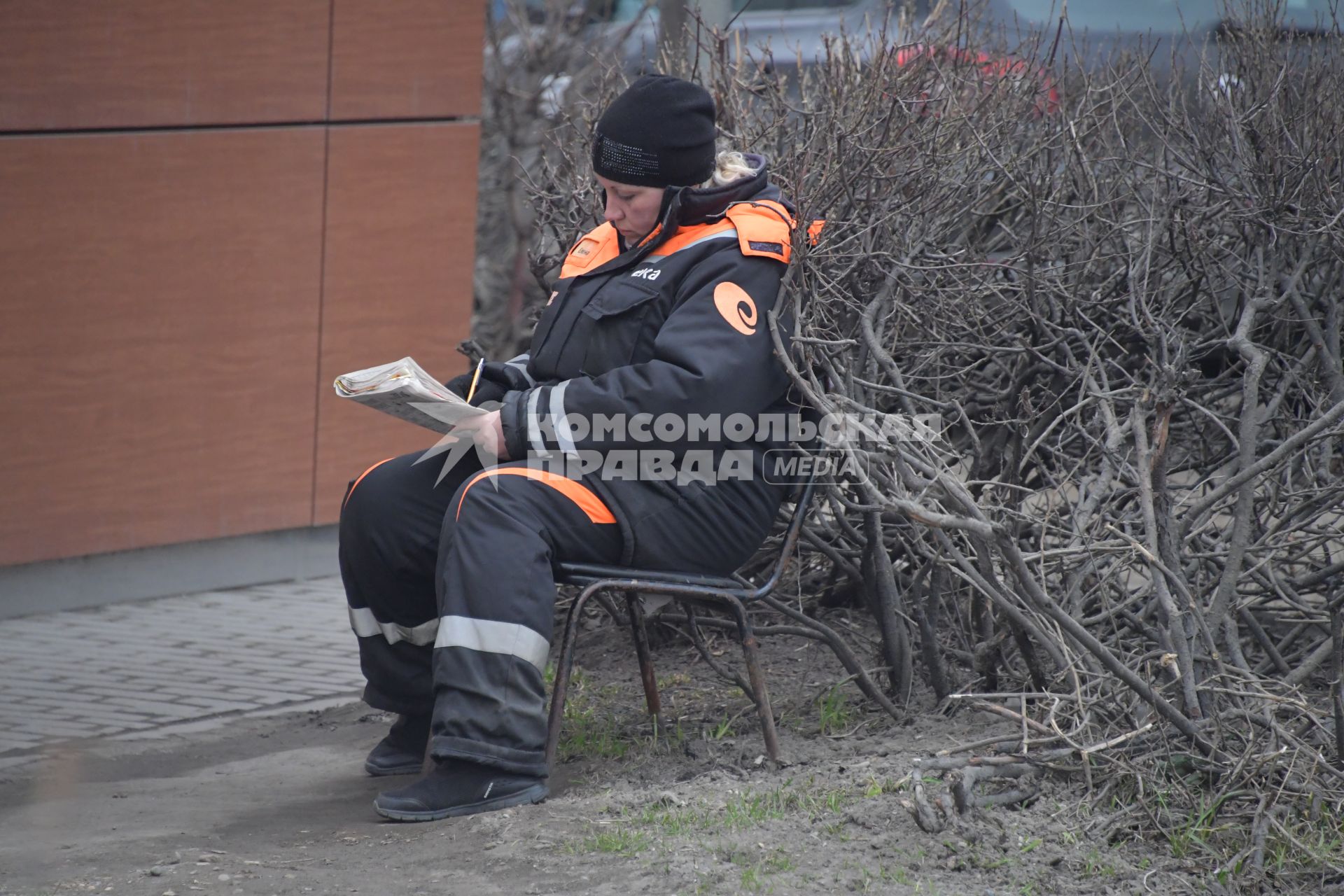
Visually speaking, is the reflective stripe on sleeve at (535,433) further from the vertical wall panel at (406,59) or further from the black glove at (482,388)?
the vertical wall panel at (406,59)

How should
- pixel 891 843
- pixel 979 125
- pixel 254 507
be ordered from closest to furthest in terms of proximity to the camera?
pixel 891 843 < pixel 979 125 < pixel 254 507

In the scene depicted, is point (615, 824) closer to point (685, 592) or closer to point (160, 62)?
point (685, 592)

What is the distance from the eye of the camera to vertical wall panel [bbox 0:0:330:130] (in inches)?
197

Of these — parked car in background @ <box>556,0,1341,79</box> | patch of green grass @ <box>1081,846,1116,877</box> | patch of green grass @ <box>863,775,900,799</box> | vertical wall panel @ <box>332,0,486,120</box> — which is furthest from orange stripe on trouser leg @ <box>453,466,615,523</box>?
vertical wall panel @ <box>332,0,486,120</box>

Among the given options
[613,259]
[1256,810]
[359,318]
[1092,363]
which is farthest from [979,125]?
[359,318]

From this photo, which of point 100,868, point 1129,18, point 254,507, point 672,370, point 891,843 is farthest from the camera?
point 1129,18

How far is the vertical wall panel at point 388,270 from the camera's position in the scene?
589 cm

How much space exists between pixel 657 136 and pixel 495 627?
3.71 ft

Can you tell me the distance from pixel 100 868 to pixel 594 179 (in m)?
2.12

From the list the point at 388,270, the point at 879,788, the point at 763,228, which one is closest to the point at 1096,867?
the point at 879,788

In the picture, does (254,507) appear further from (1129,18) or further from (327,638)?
(1129,18)

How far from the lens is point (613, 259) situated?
349 cm

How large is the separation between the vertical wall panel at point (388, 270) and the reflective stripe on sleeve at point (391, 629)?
2488 mm

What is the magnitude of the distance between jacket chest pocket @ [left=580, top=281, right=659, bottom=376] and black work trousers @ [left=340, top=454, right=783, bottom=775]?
1.04 feet
